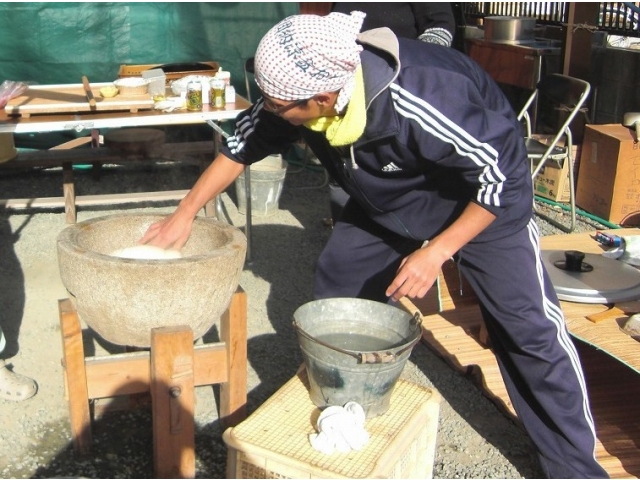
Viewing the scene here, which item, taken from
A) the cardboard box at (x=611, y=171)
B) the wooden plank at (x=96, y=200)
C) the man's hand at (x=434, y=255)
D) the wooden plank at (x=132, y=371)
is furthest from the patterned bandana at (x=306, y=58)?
the cardboard box at (x=611, y=171)

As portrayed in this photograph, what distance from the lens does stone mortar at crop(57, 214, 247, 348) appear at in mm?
2396

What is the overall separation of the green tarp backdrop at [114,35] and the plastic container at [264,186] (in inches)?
58.9

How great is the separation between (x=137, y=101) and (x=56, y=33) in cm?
221

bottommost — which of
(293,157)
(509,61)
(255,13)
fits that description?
(293,157)

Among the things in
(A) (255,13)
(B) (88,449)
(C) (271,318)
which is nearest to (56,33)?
(A) (255,13)

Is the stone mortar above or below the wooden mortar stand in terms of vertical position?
above

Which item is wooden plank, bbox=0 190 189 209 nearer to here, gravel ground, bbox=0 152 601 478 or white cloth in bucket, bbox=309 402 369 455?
gravel ground, bbox=0 152 601 478

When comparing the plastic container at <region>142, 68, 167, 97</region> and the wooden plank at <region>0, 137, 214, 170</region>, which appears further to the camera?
the wooden plank at <region>0, 137, 214, 170</region>

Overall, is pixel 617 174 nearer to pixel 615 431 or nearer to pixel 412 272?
pixel 615 431

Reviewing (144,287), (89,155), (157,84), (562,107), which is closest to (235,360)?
(144,287)

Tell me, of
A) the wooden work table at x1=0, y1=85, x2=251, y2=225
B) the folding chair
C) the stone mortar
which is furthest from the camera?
the folding chair

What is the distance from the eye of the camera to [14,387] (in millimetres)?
3236

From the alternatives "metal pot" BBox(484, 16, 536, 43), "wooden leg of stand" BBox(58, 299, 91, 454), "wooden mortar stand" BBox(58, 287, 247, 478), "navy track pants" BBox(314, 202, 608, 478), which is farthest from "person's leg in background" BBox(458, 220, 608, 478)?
"metal pot" BBox(484, 16, 536, 43)

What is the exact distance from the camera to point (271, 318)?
4.12 m
